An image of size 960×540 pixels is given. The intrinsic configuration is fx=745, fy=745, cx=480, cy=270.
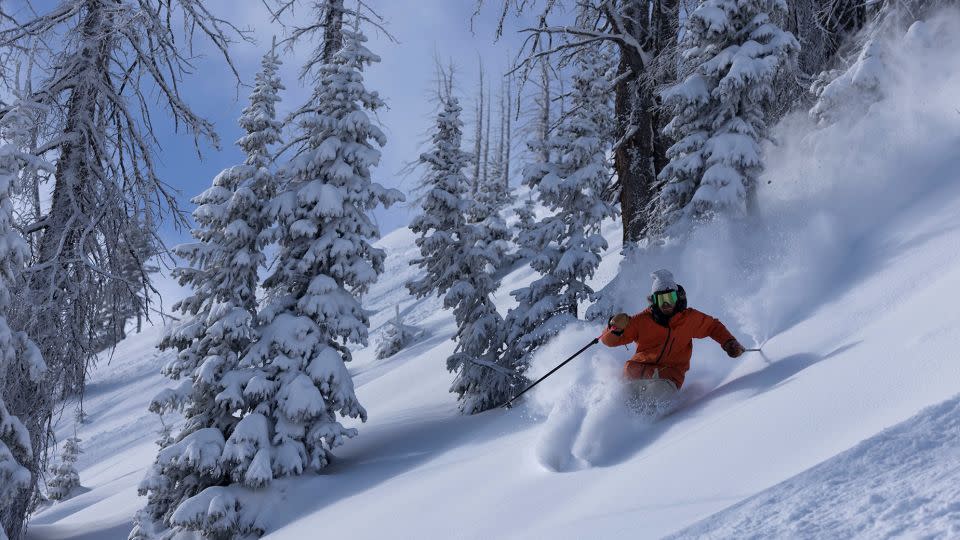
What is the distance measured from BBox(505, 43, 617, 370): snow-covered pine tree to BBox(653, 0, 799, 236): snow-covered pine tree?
6.94 feet

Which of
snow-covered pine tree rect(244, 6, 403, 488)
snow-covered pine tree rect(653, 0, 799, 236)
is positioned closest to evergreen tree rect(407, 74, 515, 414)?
snow-covered pine tree rect(244, 6, 403, 488)

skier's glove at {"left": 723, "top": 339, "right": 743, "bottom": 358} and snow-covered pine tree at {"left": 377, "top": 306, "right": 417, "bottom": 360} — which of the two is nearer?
skier's glove at {"left": 723, "top": 339, "right": 743, "bottom": 358}

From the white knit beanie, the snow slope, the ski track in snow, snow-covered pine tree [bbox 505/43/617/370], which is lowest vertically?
the ski track in snow

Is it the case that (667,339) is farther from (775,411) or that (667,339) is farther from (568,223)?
(568,223)

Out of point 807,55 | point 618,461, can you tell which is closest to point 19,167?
point 618,461

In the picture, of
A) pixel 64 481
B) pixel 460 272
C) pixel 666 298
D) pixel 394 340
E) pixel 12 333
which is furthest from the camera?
pixel 394 340

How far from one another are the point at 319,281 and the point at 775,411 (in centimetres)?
895

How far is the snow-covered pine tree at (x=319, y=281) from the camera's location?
11695mm

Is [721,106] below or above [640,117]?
below

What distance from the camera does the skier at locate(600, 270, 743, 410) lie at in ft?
23.5

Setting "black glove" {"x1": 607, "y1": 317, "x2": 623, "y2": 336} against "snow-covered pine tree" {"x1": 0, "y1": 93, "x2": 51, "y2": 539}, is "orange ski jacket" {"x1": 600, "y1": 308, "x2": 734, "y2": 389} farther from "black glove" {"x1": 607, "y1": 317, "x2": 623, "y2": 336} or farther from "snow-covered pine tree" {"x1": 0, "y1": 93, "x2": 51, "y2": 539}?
"snow-covered pine tree" {"x1": 0, "y1": 93, "x2": 51, "y2": 539}

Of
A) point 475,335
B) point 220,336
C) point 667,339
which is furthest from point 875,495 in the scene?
point 475,335

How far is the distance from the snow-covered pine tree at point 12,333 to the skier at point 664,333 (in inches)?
247

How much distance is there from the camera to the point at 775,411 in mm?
5035
